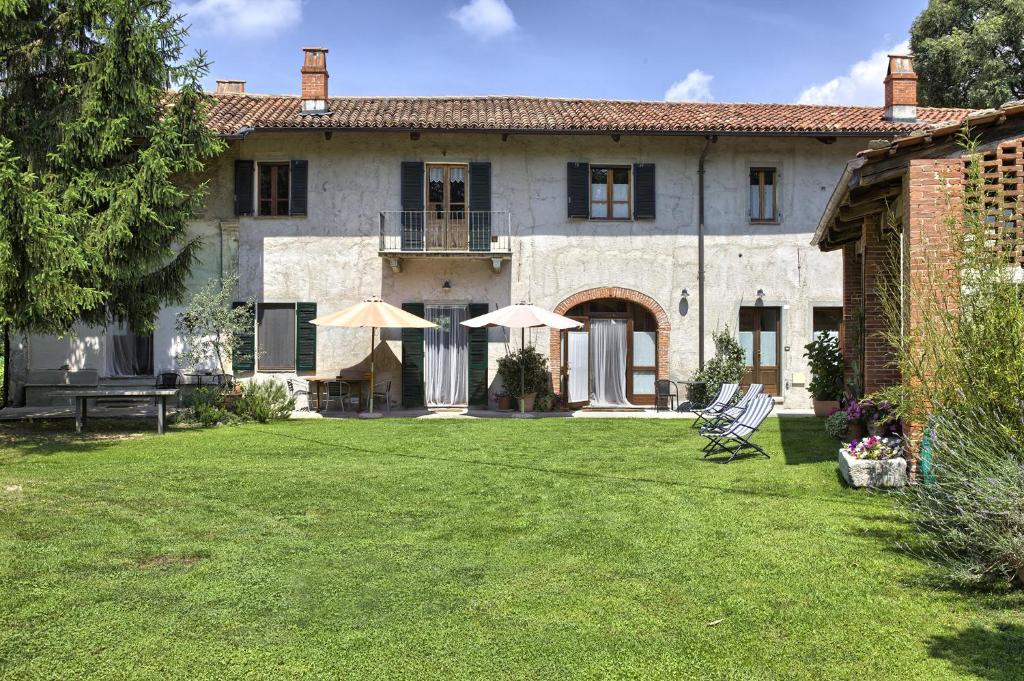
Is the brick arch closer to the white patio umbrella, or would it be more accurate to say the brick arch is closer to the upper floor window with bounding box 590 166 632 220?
the upper floor window with bounding box 590 166 632 220

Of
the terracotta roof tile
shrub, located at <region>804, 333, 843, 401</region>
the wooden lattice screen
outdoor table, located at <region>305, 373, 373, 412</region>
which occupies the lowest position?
outdoor table, located at <region>305, 373, 373, 412</region>

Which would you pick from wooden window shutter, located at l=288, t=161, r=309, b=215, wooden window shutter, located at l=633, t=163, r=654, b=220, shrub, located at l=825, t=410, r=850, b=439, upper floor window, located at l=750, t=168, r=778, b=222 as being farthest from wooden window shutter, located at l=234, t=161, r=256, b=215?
shrub, located at l=825, t=410, r=850, b=439

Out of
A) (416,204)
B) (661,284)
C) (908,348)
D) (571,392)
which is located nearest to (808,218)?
(661,284)

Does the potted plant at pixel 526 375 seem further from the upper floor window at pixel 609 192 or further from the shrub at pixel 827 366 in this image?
the shrub at pixel 827 366

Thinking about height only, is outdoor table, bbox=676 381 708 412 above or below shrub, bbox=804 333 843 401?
below

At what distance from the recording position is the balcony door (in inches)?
631

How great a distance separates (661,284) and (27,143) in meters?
11.7

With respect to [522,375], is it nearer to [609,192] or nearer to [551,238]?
[551,238]

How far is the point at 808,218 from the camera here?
1655 centimetres

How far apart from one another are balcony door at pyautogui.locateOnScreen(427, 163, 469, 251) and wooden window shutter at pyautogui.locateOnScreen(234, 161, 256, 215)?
3.70 meters

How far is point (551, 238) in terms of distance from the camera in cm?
1636

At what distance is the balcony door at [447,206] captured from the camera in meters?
16.0

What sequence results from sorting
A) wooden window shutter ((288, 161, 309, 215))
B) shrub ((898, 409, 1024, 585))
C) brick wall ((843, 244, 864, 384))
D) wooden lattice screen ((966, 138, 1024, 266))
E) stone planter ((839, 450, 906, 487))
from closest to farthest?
shrub ((898, 409, 1024, 585))
wooden lattice screen ((966, 138, 1024, 266))
stone planter ((839, 450, 906, 487))
brick wall ((843, 244, 864, 384))
wooden window shutter ((288, 161, 309, 215))

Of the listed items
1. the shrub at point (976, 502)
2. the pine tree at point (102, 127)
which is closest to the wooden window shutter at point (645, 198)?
the pine tree at point (102, 127)
